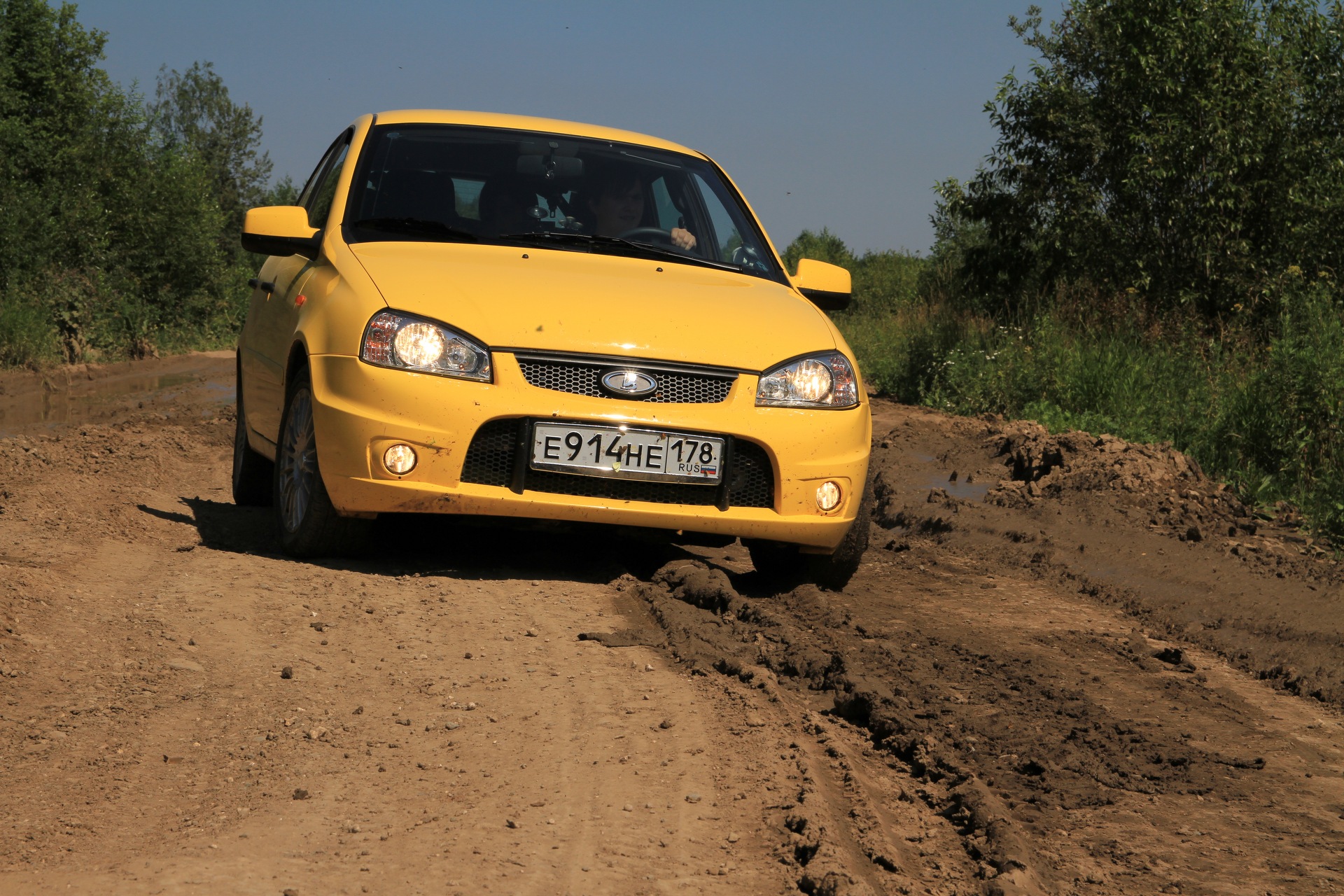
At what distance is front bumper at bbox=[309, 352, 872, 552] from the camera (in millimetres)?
4355

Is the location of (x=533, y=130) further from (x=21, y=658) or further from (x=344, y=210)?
(x=21, y=658)

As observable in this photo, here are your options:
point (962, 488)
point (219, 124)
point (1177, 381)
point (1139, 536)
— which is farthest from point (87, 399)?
point (219, 124)

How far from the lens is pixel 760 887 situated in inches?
94.5

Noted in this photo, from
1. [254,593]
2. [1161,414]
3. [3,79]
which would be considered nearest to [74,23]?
[3,79]

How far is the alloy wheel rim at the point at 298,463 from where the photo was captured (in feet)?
15.5

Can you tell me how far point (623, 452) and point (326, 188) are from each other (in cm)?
238

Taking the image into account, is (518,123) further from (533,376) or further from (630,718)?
(630,718)

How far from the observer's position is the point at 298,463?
4.85 m

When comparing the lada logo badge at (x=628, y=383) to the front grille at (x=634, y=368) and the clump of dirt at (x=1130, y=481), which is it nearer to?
the front grille at (x=634, y=368)

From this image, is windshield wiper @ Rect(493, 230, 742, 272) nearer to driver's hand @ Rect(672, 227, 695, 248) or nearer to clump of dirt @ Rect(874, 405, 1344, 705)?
driver's hand @ Rect(672, 227, 695, 248)

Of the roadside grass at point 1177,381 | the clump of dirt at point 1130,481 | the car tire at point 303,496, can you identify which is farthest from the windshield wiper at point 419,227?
the roadside grass at point 1177,381

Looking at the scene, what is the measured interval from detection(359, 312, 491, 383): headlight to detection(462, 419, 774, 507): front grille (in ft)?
0.69

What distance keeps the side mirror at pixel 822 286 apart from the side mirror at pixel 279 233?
2020mm

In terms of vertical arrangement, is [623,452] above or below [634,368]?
below
